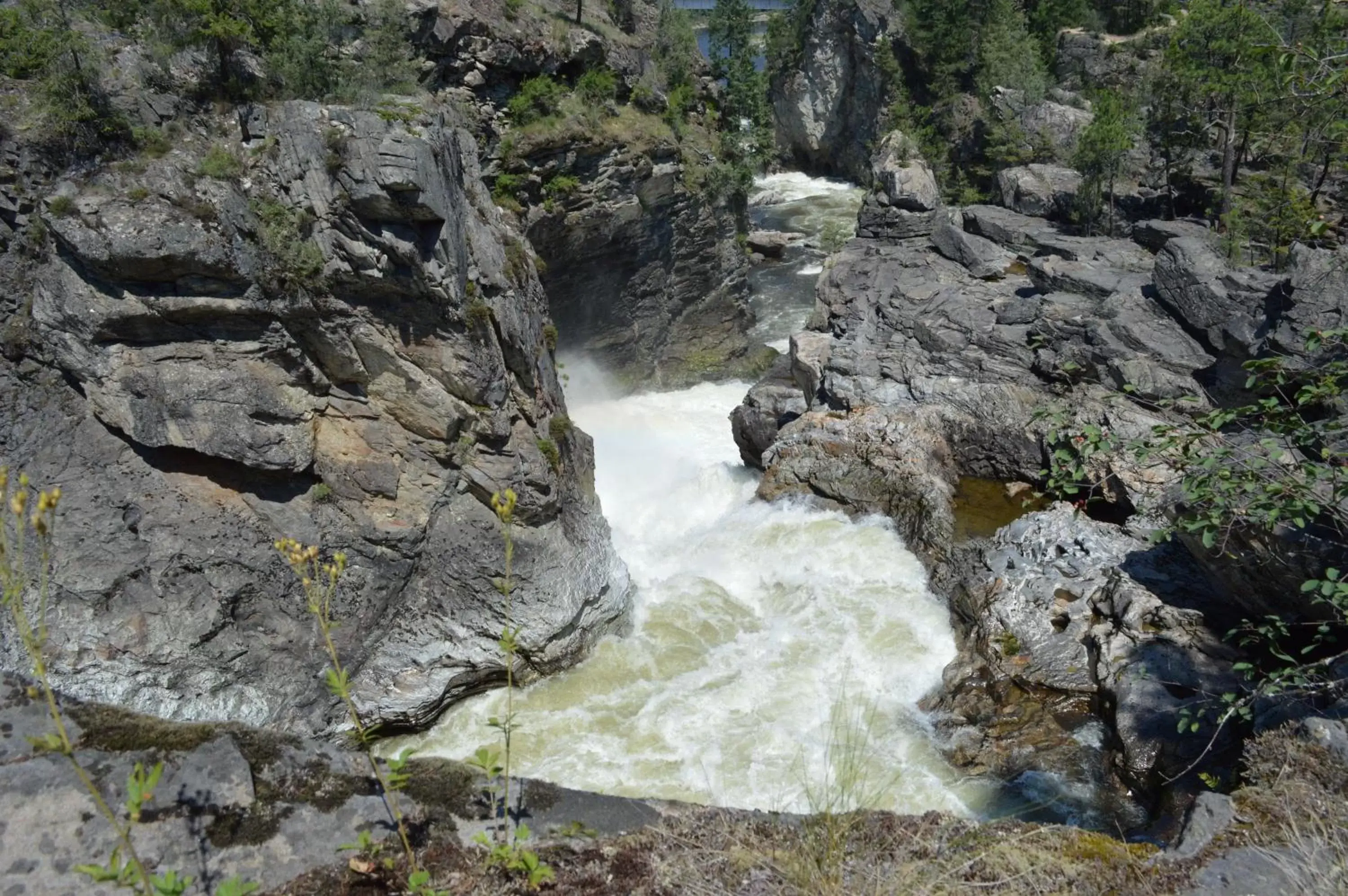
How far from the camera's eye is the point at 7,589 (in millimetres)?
2637

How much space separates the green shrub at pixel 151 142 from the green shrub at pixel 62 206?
1.14m

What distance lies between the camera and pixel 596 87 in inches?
846

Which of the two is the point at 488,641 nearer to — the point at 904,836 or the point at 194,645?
the point at 194,645

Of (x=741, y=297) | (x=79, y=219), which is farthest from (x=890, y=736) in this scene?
(x=741, y=297)

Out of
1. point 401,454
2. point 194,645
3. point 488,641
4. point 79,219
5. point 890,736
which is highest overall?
point 79,219

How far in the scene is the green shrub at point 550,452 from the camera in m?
12.6

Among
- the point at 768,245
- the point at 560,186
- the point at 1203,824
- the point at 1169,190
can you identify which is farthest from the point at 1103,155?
the point at 1203,824

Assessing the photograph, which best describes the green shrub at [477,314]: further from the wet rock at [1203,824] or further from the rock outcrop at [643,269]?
the wet rock at [1203,824]

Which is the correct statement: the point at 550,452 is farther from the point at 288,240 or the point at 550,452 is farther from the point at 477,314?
the point at 288,240

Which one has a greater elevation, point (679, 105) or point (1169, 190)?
point (679, 105)

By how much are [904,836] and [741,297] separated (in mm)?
24428

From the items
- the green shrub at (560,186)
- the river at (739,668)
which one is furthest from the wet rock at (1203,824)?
the green shrub at (560,186)

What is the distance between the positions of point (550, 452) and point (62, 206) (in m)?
6.78

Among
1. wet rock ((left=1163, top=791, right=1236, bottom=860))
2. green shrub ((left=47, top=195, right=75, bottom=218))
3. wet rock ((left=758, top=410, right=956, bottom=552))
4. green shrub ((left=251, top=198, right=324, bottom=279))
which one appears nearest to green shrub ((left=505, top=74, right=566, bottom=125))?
wet rock ((left=758, top=410, right=956, bottom=552))
